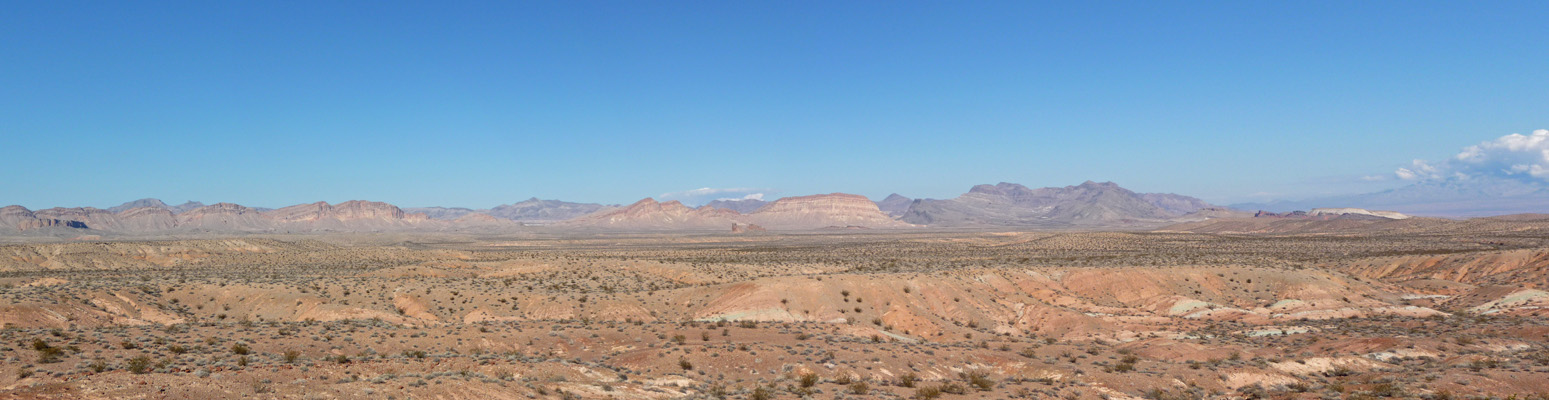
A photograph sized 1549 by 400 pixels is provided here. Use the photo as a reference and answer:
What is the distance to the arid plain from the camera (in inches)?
596

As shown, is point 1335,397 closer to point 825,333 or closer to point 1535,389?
point 1535,389

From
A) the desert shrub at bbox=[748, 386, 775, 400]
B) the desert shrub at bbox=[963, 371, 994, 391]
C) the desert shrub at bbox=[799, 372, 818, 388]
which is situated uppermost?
the desert shrub at bbox=[748, 386, 775, 400]

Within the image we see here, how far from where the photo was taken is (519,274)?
160ft

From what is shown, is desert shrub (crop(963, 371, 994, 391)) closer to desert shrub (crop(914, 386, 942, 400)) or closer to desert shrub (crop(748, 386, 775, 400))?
desert shrub (crop(914, 386, 942, 400))

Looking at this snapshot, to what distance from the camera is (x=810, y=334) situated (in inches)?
979

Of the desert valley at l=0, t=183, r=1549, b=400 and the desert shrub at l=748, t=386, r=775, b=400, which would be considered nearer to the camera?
the desert shrub at l=748, t=386, r=775, b=400

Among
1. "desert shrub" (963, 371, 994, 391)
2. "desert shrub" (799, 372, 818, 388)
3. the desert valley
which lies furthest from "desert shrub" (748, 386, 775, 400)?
"desert shrub" (963, 371, 994, 391)

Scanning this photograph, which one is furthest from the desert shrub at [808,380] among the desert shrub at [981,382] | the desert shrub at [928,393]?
the desert shrub at [981,382]

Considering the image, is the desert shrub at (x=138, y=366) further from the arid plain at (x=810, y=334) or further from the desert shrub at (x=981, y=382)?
the desert shrub at (x=981, y=382)

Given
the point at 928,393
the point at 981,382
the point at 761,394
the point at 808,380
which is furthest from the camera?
the point at 981,382

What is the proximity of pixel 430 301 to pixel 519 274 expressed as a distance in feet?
51.5

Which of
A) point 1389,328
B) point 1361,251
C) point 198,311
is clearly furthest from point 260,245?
point 1361,251

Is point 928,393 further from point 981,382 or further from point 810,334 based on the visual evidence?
point 810,334

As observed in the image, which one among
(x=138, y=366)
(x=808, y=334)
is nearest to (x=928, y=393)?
(x=808, y=334)
